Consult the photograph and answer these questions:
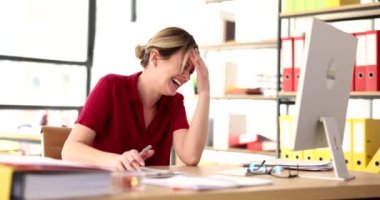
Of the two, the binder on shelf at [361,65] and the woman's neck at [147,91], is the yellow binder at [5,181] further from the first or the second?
the binder on shelf at [361,65]

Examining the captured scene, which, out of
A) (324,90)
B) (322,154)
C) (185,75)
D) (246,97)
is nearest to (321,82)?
(324,90)

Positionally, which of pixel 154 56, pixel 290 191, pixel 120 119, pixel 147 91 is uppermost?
pixel 154 56

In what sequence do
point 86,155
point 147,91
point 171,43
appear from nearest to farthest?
point 86,155 → point 171,43 → point 147,91

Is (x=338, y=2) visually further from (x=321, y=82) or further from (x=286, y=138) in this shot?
(x=321, y=82)

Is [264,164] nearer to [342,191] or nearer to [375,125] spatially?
[342,191]

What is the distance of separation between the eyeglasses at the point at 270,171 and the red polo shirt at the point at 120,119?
0.47 metres

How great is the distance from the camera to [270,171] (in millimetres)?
1812

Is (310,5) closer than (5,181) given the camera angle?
No

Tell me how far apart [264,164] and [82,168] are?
37.9 inches

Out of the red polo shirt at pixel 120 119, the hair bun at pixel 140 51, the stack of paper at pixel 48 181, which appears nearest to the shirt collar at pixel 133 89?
the red polo shirt at pixel 120 119

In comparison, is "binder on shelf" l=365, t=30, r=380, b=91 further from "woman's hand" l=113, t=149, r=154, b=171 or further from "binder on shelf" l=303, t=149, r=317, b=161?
"woman's hand" l=113, t=149, r=154, b=171

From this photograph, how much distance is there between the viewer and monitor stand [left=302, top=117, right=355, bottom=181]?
1758mm

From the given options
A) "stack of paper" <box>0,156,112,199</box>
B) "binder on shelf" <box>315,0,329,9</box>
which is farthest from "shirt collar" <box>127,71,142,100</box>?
"binder on shelf" <box>315,0,329,9</box>

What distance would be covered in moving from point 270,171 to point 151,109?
0.61 m
